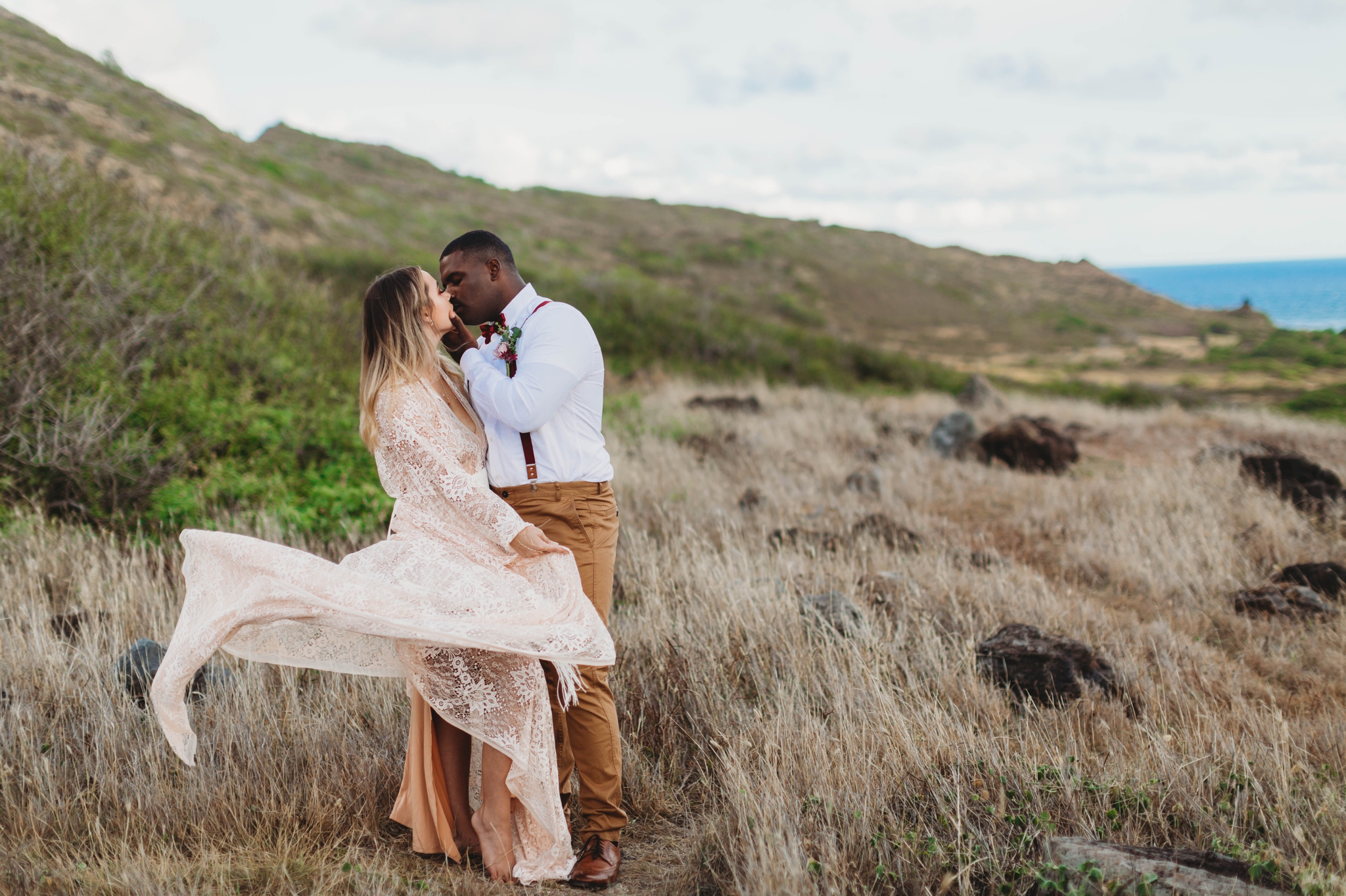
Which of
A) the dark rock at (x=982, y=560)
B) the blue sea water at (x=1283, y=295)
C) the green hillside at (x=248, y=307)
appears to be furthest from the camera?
the blue sea water at (x=1283, y=295)

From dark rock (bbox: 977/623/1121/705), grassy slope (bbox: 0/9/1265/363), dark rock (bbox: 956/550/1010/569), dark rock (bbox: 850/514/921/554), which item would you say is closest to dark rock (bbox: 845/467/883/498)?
dark rock (bbox: 850/514/921/554)

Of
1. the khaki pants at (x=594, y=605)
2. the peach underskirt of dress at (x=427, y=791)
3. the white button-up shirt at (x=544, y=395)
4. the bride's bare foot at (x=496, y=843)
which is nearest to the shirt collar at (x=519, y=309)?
the white button-up shirt at (x=544, y=395)

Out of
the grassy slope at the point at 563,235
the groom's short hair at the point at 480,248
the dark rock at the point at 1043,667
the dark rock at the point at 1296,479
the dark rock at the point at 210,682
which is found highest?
the grassy slope at the point at 563,235

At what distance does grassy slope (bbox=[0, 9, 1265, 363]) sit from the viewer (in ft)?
63.9

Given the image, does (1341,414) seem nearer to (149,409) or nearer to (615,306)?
(615,306)

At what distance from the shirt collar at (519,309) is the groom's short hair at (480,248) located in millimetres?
118

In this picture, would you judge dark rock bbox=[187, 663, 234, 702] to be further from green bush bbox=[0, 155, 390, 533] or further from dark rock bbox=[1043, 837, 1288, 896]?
dark rock bbox=[1043, 837, 1288, 896]

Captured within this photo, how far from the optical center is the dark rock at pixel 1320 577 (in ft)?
17.8

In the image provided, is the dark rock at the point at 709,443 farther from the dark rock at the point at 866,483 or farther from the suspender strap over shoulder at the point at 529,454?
the suspender strap over shoulder at the point at 529,454

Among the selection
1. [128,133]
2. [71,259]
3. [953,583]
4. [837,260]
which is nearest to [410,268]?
[953,583]

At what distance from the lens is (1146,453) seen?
1163 cm

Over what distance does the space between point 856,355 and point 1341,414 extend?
474 inches

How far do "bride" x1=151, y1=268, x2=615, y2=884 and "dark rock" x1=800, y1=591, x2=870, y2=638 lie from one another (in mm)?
1916

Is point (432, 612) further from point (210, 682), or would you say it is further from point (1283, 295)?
point (1283, 295)
